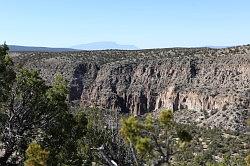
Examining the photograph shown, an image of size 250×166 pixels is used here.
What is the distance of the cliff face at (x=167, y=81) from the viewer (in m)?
73.7

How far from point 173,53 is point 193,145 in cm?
4336

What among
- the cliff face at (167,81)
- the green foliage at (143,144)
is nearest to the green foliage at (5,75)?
the green foliage at (143,144)

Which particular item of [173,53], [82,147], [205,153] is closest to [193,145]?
[205,153]

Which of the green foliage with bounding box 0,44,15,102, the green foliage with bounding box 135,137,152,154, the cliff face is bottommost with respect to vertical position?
the cliff face

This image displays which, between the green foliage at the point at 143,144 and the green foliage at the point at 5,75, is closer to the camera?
the green foliage at the point at 143,144

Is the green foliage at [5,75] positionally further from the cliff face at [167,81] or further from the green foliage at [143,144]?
the cliff face at [167,81]

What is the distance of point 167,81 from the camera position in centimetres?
8800

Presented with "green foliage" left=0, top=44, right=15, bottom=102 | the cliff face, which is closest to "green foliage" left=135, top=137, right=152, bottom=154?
"green foliage" left=0, top=44, right=15, bottom=102

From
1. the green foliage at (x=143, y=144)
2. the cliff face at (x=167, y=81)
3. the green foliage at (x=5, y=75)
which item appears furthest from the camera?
the cliff face at (x=167, y=81)

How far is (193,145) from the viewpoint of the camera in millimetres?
57562

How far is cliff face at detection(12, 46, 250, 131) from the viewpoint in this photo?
7369 cm

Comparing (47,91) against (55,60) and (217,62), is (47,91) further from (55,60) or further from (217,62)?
(55,60)

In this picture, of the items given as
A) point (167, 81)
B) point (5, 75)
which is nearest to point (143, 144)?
point (5, 75)

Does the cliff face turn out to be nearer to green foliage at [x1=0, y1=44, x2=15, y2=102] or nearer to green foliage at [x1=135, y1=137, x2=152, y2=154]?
green foliage at [x1=0, y1=44, x2=15, y2=102]
